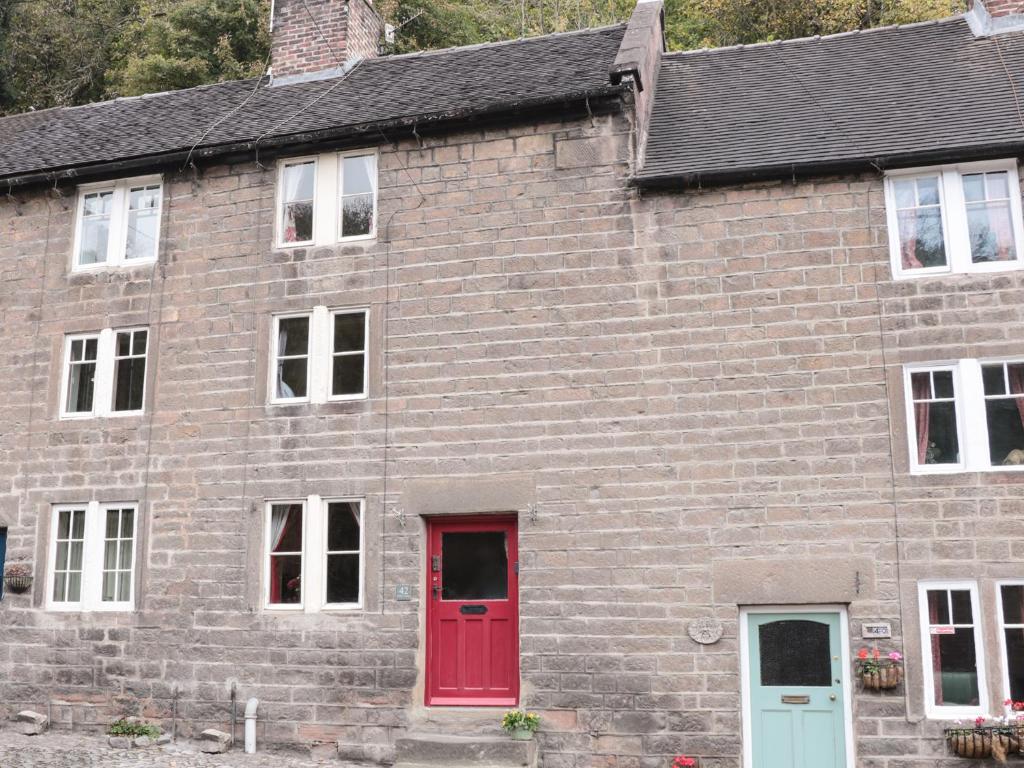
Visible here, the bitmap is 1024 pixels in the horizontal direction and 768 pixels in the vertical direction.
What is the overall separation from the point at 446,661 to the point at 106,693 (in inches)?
167

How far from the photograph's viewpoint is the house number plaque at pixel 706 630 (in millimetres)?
10672

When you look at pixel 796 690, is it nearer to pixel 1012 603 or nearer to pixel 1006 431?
pixel 1012 603

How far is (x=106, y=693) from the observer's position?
12.4 m

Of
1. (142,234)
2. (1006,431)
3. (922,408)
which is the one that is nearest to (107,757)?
(142,234)

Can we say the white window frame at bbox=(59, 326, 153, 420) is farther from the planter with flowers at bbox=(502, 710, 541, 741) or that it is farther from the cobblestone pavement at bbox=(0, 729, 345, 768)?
the planter with flowers at bbox=(502, 710, 541, 741)

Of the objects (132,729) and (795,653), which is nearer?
(795,653)

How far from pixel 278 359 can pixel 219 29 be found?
16.0 m

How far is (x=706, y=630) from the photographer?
→ 10.7 meters

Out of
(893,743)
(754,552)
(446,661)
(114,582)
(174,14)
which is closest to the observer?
(893,743)

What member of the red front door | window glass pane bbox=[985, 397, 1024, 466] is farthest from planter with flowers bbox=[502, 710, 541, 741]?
window glass pane bbox=[985, 397, 1024, 466]

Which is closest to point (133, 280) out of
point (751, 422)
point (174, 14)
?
point (751, 422)

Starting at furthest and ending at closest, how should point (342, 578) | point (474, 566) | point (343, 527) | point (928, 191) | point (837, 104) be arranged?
point (837, 104) < point (343, 527) < point (342, 578) < point (474, 566) < point (928, 191)

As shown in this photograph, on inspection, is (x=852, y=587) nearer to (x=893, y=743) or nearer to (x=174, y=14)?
(x=893, y=743)

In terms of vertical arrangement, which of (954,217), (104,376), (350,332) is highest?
(954,217)
